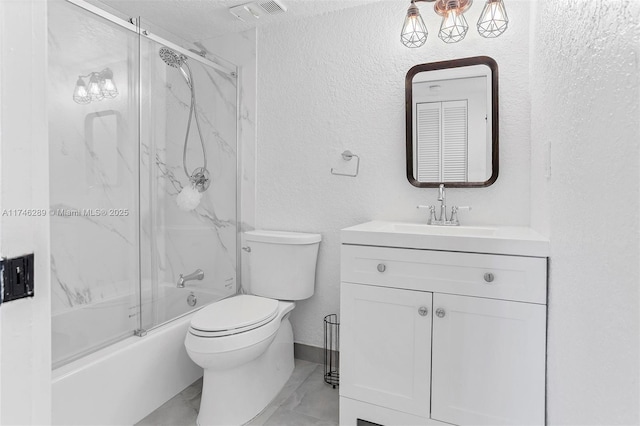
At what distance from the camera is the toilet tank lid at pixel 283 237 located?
2.10 metres

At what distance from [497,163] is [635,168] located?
130 cm

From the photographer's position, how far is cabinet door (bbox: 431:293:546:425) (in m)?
1.33

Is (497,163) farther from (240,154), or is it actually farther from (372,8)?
(240,154)

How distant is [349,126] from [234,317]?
1.27 meters

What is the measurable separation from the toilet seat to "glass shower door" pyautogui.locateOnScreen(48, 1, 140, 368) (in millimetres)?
385

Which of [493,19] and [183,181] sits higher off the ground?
[493,19]

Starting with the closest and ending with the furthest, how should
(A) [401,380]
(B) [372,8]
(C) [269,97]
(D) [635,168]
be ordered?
1. (D) [635,168]
2. (A) [401,380]
3. (B) [372,8]
4. (C) [269,97]

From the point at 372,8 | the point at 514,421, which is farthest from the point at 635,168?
the point at 372,8

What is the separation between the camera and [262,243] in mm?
2166

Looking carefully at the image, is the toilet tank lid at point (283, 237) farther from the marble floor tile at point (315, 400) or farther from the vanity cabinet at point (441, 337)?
the marble floor tile at point (315, 400)

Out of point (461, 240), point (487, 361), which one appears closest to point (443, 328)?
point (487, 361)

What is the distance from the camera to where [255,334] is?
1.68m

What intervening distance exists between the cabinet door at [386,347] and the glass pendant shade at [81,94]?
147 centimetres

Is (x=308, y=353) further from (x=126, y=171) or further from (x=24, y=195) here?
(x=24, y=195)
